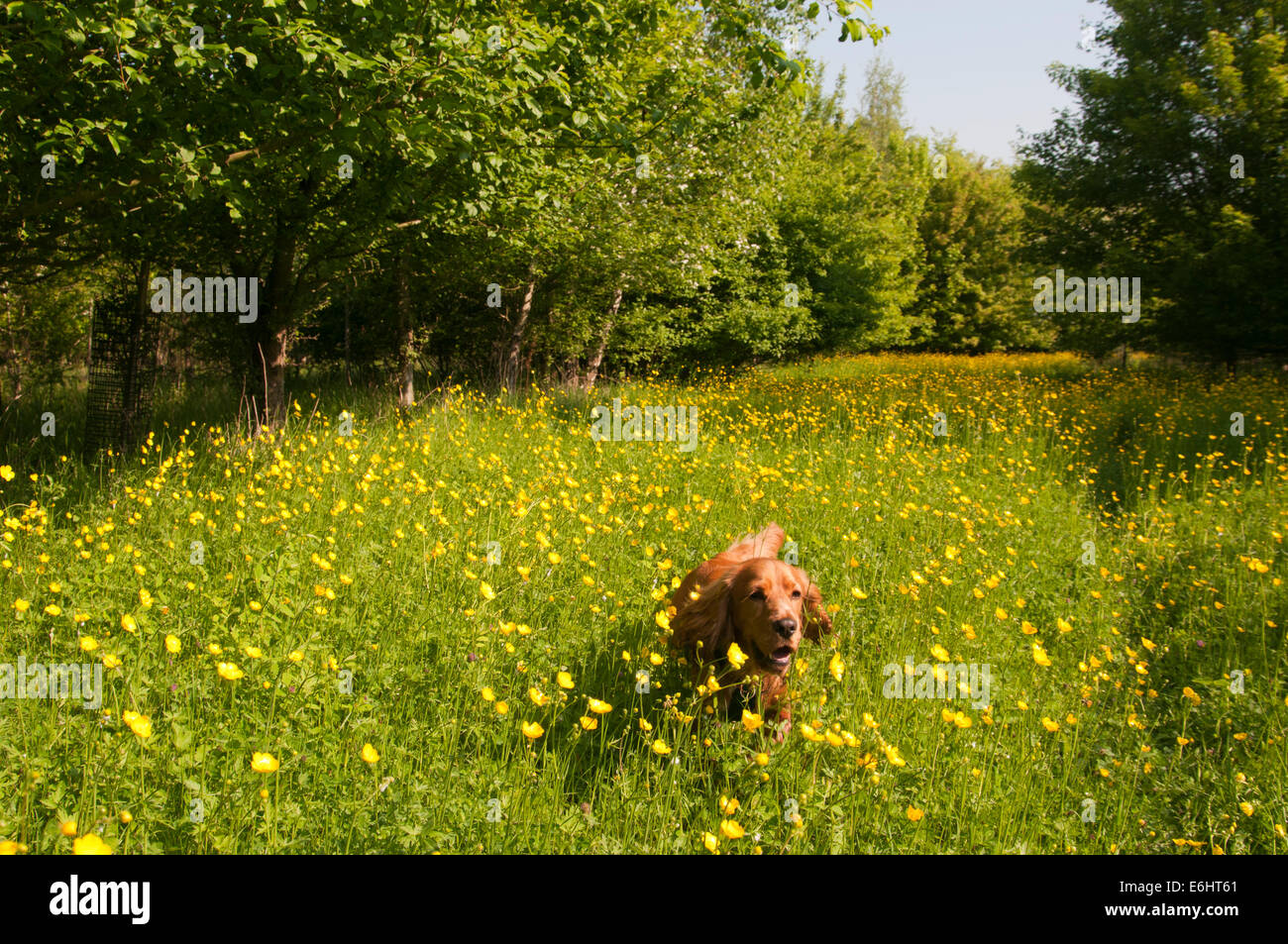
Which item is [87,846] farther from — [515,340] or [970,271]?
[970,271]

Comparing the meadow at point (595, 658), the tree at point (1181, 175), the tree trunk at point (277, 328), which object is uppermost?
the tree at point (1181, 175)

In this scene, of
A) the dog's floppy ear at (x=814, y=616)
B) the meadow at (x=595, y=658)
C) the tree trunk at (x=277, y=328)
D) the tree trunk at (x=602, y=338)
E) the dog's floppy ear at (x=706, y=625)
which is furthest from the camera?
the tree trunk at (x=602, y=338)

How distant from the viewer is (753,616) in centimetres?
312

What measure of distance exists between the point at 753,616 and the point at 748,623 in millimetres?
45

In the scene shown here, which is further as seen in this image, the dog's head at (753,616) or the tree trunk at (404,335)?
the tree trunk at (404,335)

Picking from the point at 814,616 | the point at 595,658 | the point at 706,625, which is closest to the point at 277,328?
the point at 595,658

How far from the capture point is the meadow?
2447mm

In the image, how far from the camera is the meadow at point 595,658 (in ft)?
8.03

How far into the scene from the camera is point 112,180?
5027 millimetres

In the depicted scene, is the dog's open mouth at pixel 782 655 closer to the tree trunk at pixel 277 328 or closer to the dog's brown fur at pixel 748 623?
the dog's brown fur at pixel 748 623

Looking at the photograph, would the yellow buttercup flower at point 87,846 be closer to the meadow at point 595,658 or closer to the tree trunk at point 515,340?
the meadow at point 595,658

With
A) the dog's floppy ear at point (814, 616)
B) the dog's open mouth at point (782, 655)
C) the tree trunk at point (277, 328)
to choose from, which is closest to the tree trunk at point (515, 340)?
the tree trunk at point (277, 328)

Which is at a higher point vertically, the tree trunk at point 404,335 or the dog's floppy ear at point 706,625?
the tree trunk at point 404,335

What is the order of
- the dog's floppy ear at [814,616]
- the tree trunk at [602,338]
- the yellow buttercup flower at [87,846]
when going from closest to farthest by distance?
the yellow buttercup flower at [87,846]
the dog's floppy ear at [814,616]
the tree trunk at [602,338]
